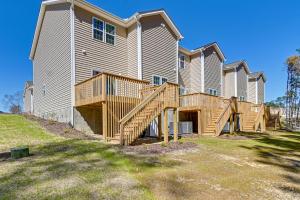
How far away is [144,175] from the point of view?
17.8 feet

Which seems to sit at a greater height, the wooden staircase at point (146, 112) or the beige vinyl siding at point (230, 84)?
the beige vinyl siding at point (230, 84)

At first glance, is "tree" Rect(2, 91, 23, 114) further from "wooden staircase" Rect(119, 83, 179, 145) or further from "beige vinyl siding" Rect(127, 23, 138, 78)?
"wooden staircase" Rect(119, 83, 179, 145)

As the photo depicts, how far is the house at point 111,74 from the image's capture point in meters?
10.3

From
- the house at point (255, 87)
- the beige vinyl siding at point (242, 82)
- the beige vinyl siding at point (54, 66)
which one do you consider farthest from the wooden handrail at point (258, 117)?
the beige vinyl siding at point (54, 66)

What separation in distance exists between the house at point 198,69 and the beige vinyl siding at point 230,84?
3.98 meters

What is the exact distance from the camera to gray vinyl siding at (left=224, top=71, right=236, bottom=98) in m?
25.8

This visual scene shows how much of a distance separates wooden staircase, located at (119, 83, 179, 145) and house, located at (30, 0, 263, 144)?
4 cm

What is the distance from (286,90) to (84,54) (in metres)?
33.8

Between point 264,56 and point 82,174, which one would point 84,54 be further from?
point 264,56

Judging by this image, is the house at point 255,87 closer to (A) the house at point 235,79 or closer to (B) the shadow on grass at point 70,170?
(A) the house at point 235,79

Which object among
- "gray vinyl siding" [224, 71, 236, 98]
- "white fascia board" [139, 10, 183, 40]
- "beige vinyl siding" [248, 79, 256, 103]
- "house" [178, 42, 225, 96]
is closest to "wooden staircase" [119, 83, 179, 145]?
"white fascia board" [139, 10, 183, 40]

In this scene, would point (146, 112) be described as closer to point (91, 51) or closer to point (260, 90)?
point (91, 51)

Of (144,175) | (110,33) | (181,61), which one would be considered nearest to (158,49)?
(110,33)

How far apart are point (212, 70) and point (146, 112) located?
14.9 metres
